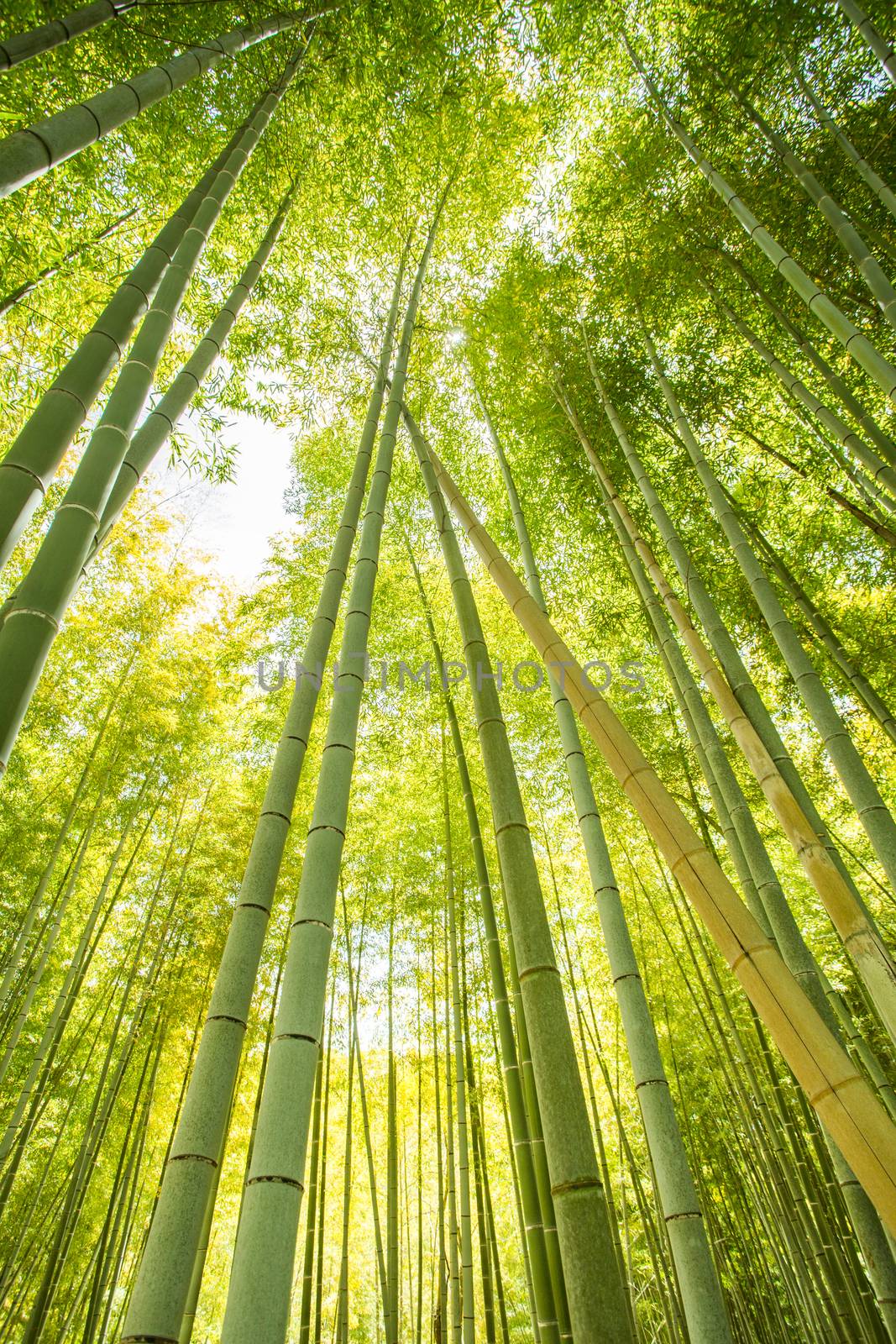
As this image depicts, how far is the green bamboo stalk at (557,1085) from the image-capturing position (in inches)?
35.8

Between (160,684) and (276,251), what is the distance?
3016 mm

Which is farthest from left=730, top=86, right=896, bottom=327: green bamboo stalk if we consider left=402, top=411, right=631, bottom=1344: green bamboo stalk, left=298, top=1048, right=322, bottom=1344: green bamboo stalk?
left=298, top=1048, right=322, bottom=1344: green bamboo stalk

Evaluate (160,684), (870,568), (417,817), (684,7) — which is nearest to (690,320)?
(684,7)

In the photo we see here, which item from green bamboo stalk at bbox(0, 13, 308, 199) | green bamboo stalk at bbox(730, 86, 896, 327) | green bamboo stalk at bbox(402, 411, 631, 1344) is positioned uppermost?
green bamboo stalk at bbox(730, 86, 896, 327)

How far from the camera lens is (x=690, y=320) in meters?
4.61

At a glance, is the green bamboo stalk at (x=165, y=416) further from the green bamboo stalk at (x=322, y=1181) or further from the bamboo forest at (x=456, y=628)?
the green bamboo stalk at (x=322, y=1181)

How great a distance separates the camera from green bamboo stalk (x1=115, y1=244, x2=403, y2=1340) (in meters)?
0.93

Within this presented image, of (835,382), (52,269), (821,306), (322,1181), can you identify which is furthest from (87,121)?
(322,1181)

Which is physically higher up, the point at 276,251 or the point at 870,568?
the point at 276,251

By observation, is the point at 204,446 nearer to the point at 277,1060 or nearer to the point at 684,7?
the point at 277,1060

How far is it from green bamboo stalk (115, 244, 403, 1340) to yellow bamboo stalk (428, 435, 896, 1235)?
0.67 meters

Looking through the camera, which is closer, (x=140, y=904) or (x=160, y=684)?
(x=160, y=684)

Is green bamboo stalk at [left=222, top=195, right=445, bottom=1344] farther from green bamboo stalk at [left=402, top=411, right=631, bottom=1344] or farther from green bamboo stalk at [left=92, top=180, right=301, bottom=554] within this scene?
green bamboo stalk at [left=92, top=180, right=301, bottom=554]

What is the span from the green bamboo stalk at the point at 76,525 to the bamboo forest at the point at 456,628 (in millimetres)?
10
